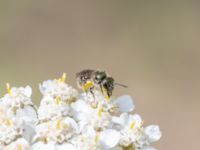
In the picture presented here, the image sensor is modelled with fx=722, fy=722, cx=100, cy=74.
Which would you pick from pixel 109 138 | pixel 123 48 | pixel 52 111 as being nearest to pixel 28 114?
pixel 52 111

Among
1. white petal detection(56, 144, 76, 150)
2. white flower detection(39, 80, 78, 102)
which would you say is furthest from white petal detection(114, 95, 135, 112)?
white petal detection(56, 144, 76, 150)

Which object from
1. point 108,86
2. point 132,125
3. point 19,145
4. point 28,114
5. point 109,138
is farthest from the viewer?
point 108,86

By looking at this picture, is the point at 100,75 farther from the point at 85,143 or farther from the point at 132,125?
the point at 85,143

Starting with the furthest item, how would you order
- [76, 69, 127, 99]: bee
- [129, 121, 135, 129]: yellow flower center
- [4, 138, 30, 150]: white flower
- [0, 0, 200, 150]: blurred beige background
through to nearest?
[0, 0, 200, 150]: blurred beige background → [76, 69, 127, 99]: bee → [129, 121, 135, 129]: yellow flower center → [4, 138, 30, 150]: white flower

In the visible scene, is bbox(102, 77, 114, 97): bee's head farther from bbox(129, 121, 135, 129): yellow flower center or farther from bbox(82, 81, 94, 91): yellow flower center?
bbox(129, 121, 135, 129): yellow flower center

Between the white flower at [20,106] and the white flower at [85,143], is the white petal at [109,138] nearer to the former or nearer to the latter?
the white flower at [85,143]

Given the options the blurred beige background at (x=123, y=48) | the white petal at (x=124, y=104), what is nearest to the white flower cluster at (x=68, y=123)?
the white petal at (x=124, y=104)
